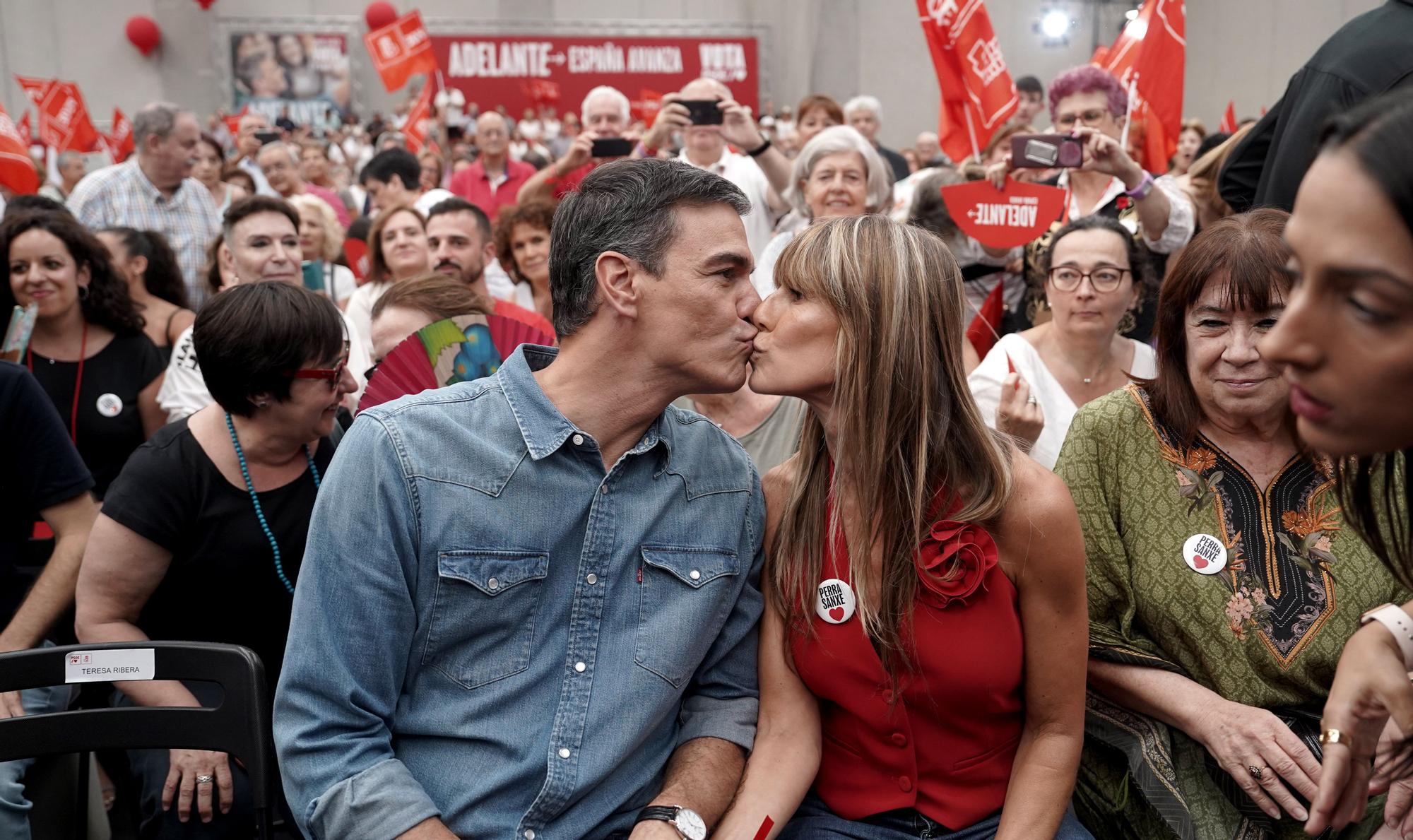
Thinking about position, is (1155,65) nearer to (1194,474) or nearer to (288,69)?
(1194,474)

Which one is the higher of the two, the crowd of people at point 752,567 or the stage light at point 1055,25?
the stage light at point 1055,25

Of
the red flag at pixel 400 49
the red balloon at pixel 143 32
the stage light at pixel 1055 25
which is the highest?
the red balloon at pixel 143 32

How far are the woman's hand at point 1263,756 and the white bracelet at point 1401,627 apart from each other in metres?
0.61

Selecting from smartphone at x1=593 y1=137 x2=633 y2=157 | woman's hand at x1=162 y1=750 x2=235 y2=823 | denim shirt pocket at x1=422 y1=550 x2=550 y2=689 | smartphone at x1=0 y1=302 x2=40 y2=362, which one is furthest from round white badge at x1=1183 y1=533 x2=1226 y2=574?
smartphone at x1=593 y1=137 x2=633 y2=157

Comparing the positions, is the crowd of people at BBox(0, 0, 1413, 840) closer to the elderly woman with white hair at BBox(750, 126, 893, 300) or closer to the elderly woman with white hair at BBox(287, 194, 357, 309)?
the elderly woman with white hair at BBox(750, 126, 893, 300)

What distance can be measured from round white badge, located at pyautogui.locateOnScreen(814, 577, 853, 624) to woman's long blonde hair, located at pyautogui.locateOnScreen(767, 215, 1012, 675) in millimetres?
17

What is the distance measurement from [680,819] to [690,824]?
0.06ft

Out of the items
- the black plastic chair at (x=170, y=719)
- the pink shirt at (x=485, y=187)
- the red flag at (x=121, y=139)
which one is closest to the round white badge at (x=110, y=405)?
the black plastic chair at (x=170, y=719)

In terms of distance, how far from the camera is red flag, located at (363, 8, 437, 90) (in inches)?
404

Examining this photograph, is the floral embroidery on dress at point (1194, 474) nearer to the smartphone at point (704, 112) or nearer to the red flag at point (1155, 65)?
the smartphone at point (704, 112)

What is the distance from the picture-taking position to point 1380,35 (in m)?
2.45

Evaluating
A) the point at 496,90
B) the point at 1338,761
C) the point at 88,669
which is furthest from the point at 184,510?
the point at 496,90

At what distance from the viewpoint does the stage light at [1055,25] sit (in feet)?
51.4

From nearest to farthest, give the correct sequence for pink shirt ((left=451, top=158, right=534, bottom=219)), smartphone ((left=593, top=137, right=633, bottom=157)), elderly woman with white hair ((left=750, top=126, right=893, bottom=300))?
elderly woman with white hair ((left=750, top=126, right=893, bottom=300)) < smartphone ((left=593, top=137, right=633, bottom=157)) < pink shirt ((left=451, top=158, right=534, bottom=219))
